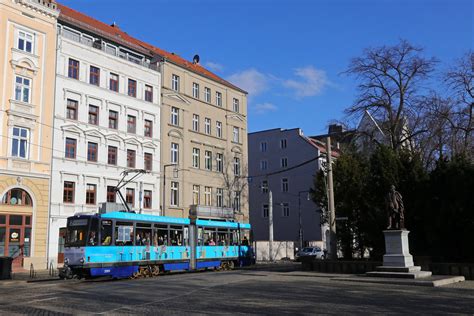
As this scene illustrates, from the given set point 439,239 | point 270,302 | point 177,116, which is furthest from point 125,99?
point 270,302

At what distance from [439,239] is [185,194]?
24.0 m

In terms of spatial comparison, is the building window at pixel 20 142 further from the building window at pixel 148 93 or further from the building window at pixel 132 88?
the building window at pixel 148 93

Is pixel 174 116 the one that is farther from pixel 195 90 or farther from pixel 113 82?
pixel 113 82

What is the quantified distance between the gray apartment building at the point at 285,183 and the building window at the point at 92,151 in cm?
2783

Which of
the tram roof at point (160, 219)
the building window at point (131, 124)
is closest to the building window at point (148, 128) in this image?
the building window at point (131, 124)

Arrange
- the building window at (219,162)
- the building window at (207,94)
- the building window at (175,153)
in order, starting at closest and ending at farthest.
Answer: the building window at (175,153)
the building window at (207,94)
the building window at (219,162)

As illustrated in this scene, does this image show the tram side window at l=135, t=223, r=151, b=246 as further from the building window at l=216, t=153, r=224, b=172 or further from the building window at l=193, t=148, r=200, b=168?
the building window at l=216, t=153, r=224, b=172

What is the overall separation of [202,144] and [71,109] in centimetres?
1464

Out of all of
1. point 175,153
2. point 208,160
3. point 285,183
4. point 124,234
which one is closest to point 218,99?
point 208,160

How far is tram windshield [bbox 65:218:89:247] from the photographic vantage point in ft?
74.6

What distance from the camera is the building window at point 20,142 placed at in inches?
1264

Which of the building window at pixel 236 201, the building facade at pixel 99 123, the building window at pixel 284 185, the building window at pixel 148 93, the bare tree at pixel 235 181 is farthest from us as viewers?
the building window at pixel 284 185

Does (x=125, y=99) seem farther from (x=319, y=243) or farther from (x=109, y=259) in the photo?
(x=319, y=243)

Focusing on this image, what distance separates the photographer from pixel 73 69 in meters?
36.7
